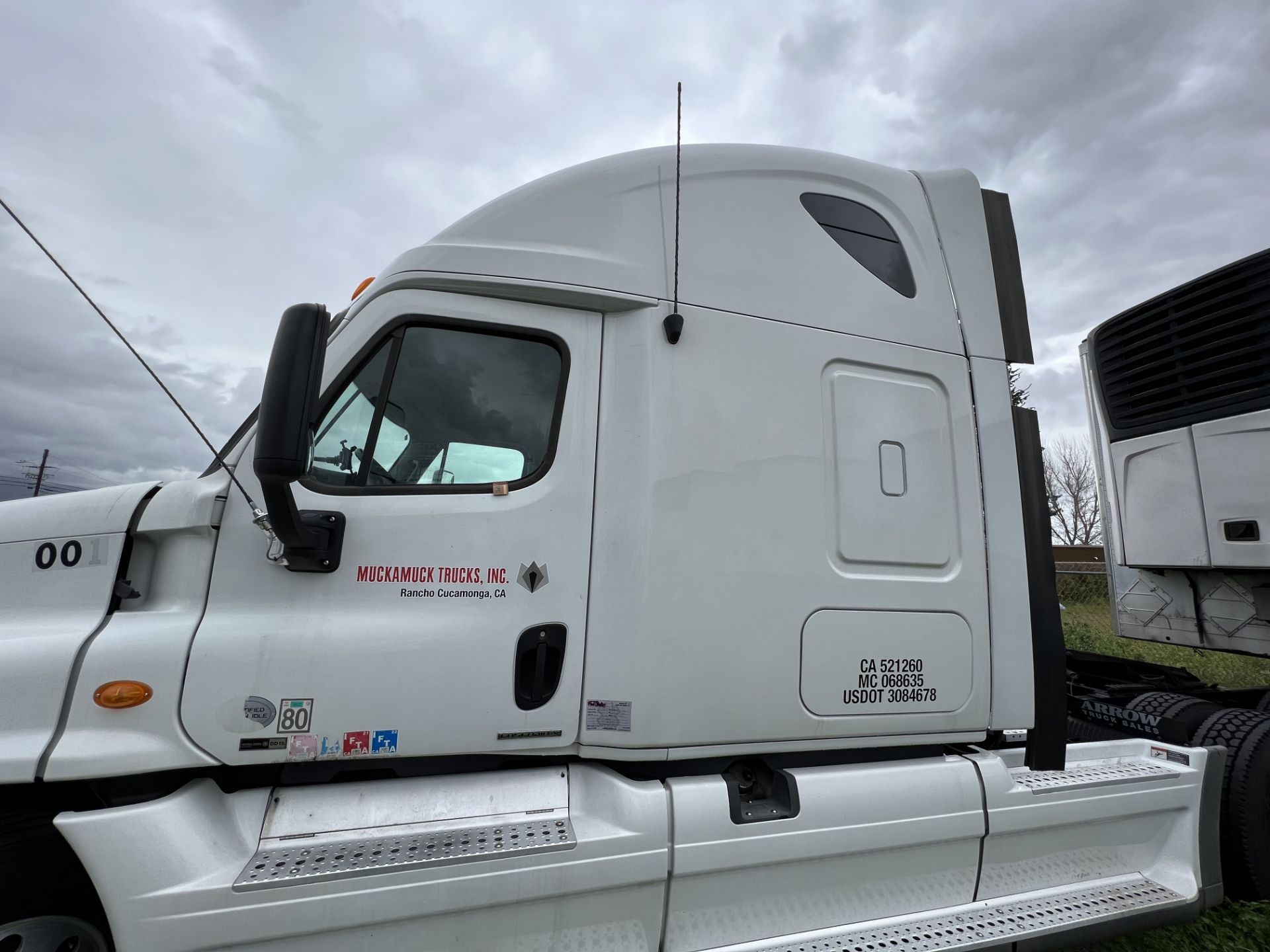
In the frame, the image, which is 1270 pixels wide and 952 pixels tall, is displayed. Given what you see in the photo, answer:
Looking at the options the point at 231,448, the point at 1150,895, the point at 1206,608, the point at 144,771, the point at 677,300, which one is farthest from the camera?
the point at 1206,608

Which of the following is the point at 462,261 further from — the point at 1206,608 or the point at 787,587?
the point at 1206,608

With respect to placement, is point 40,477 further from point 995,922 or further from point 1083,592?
point 1083,592

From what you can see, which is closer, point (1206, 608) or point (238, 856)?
point (238, 856)

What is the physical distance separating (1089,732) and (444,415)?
12.9 feet

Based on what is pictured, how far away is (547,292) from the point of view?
2330mm

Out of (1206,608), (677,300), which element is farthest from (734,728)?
(1206,608)

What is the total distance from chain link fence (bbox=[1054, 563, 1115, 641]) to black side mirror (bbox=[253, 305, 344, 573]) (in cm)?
1275

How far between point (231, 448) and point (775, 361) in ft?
6.31

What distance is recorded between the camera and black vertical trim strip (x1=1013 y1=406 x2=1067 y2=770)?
270cm

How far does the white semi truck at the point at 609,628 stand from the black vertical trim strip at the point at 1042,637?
0.06 ft

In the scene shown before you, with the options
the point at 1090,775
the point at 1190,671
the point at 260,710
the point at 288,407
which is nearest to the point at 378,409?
the point at 288,407

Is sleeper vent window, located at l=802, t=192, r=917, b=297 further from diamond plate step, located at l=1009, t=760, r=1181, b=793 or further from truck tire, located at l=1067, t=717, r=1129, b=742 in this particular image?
truck tire, located at l=1067, t=717, r=1129, b=742

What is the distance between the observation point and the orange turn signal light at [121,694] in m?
1.81

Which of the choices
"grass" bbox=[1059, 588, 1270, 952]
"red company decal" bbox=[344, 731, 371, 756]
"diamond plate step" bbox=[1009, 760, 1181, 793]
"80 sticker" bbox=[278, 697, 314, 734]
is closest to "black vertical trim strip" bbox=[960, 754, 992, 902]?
"diamond plate step" bbox=[1009, 760, 1181, 793]
